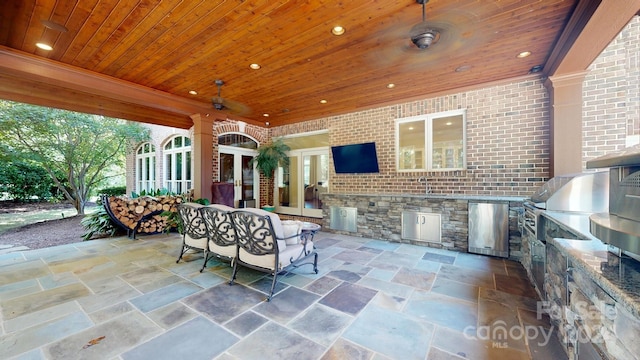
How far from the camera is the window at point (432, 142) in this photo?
436 cm

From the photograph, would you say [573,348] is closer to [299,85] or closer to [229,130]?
[299,85]

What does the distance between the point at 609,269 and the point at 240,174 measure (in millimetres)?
6871

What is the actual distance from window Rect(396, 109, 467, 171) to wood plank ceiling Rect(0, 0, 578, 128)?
1.82ft

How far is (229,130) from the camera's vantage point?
21.1 feet

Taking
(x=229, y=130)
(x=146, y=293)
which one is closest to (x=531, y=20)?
(x=146, y=293)

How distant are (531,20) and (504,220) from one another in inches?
101

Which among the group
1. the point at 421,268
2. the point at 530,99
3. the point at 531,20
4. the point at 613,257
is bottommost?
the point at 421,268

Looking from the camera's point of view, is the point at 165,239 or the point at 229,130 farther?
the point at 229,130

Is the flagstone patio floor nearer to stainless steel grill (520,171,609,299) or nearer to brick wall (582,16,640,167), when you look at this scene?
stainless steel grill (520,171,609,299)

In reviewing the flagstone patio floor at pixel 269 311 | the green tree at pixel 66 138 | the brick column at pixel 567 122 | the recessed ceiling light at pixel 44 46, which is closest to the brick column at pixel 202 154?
the flagstone patio floor at pixel 269 311

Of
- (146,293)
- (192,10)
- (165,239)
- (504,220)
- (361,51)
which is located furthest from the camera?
(165,239)

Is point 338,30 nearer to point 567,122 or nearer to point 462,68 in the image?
point 462,68

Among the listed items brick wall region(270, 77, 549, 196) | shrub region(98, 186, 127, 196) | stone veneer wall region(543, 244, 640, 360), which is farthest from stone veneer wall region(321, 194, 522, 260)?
shrub region(98, 186, 127, 196)

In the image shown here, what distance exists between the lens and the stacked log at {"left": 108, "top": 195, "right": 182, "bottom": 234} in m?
4.66
